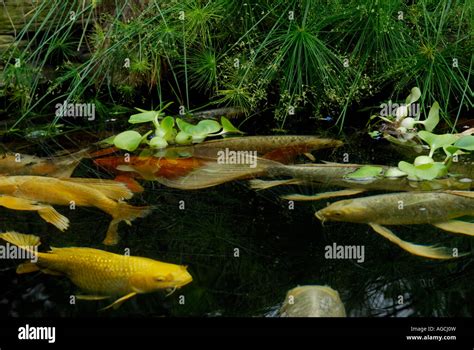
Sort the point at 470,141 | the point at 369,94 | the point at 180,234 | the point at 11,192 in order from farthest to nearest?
the point at 369,94 → the point at 470,141 → the point at 11,192 → the point at 180,234

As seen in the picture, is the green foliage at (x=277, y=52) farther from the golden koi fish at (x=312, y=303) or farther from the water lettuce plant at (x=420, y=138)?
the golden koi fish at (x=312, y=303)

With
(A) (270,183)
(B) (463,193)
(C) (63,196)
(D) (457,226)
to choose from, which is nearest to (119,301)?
(C) (63,196)

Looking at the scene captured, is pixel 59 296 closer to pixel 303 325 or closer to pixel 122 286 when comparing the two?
pixel 122 286

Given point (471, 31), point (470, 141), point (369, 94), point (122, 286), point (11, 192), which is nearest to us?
point (122, 286)

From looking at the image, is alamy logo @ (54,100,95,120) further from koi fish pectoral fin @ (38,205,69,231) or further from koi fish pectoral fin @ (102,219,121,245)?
koi fish pectoral fin @ (102,219,121,245)

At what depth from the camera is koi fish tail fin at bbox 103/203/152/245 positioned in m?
2.50

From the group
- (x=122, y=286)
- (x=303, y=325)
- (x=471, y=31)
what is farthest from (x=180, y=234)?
(x=471, y=31)

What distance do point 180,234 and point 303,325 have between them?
2.34 ft

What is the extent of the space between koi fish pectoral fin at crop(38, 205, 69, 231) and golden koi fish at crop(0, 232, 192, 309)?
0.92 ft

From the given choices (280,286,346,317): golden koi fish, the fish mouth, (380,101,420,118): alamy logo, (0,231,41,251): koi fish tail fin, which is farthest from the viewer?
(380,101,420,118): alamy logo

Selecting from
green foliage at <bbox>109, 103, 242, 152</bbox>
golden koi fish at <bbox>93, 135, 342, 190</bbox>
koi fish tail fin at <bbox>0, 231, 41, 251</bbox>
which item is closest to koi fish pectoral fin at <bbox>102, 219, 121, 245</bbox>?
koi fish tail fin at <bbox>0, 231, 41, 251</bbox>

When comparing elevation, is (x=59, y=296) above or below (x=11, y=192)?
below

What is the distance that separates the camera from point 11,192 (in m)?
2.93

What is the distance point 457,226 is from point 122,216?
3.89 ft
